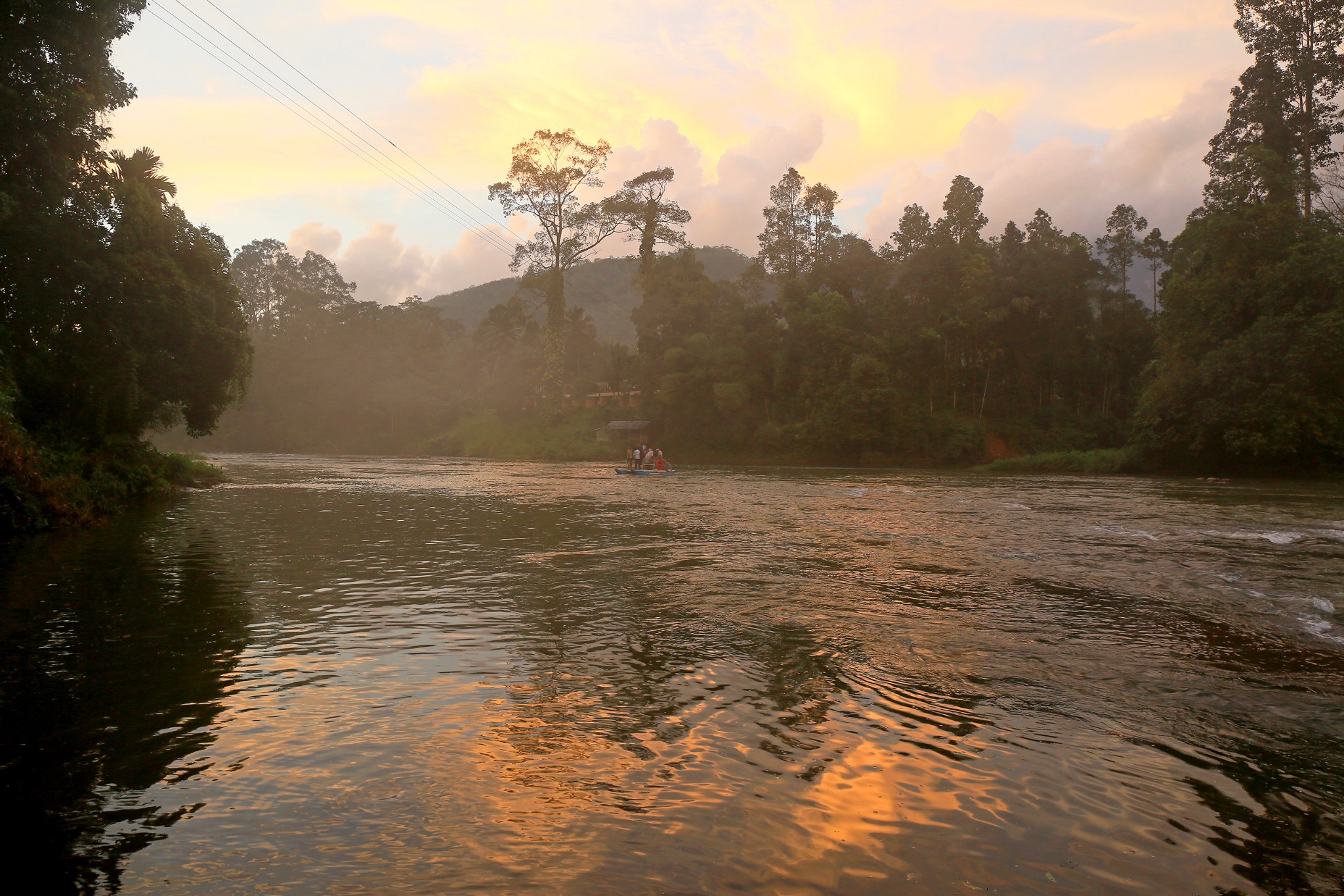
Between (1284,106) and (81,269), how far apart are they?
196ft

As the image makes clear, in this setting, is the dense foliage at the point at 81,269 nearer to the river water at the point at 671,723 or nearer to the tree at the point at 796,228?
the river water at the point at 671,723

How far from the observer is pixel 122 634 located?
838 centimetres

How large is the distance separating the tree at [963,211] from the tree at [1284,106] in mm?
21931

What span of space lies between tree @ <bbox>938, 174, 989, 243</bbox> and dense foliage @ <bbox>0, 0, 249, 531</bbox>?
2359 inches

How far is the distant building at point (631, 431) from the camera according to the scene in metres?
72.9

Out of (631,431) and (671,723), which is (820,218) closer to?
(631,431)

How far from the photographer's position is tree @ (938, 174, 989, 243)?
6862 centimetres

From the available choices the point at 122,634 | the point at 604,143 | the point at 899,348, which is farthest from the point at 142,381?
the point at 899,348

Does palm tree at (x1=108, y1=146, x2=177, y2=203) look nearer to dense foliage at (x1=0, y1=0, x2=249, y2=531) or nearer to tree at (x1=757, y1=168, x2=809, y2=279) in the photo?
dense foliage at (x1=0, y1=0, x2=249, y2=531)

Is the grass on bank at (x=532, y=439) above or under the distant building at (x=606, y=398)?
under

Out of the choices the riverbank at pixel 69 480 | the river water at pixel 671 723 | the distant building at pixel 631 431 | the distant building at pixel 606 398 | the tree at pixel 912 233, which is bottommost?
the river water at pixel 671 723

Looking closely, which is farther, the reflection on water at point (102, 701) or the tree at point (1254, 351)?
the tree at point (1254, 351)

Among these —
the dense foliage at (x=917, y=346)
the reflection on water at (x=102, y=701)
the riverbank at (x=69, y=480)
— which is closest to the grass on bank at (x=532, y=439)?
the dense foliage at (x=917, y=346)

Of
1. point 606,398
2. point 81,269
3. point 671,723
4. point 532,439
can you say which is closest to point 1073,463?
point 606,398
